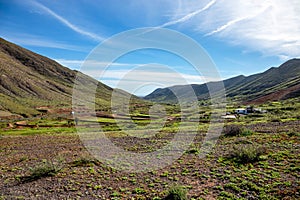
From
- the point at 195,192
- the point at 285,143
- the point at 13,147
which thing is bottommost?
the point at 13,147

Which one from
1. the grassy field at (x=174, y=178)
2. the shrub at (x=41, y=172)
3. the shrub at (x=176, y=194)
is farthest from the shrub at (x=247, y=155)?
the shrub at (x=41, y=172)

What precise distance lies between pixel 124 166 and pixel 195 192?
6.66 m

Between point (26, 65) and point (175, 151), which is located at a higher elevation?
point (26, 65)

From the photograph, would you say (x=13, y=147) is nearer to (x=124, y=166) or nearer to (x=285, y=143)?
(x=124, y=166)

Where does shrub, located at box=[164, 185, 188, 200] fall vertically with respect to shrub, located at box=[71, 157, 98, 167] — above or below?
above

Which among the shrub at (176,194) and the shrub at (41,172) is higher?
the shrub at (176,194)

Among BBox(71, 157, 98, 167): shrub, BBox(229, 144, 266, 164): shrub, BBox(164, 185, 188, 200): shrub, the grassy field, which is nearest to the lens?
BBox(164, 185, 188, 200): shrub

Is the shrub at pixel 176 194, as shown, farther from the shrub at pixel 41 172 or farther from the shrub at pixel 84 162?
the shrub at pixel 41 172

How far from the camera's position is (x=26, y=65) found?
630 feet

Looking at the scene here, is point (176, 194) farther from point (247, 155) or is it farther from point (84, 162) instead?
point (84, 162)

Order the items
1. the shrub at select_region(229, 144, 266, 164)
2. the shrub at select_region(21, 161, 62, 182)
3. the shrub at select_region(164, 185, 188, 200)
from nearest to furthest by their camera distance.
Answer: the shrub at select_region(164, 185, 188, 200) < the shrub at select_region(21, 161, 62, 182) < the shrub at select_region(229, 144, 266, 164)

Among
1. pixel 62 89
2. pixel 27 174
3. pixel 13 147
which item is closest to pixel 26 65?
pixel 62 89

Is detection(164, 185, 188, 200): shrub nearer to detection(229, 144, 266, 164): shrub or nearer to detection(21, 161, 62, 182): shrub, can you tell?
detection(229, 144, 266, 164): shrub

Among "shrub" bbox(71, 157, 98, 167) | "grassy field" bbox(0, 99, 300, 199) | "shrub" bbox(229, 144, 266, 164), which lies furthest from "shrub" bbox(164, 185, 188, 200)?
"shrub" bbox(71, 157, 98, 167)
